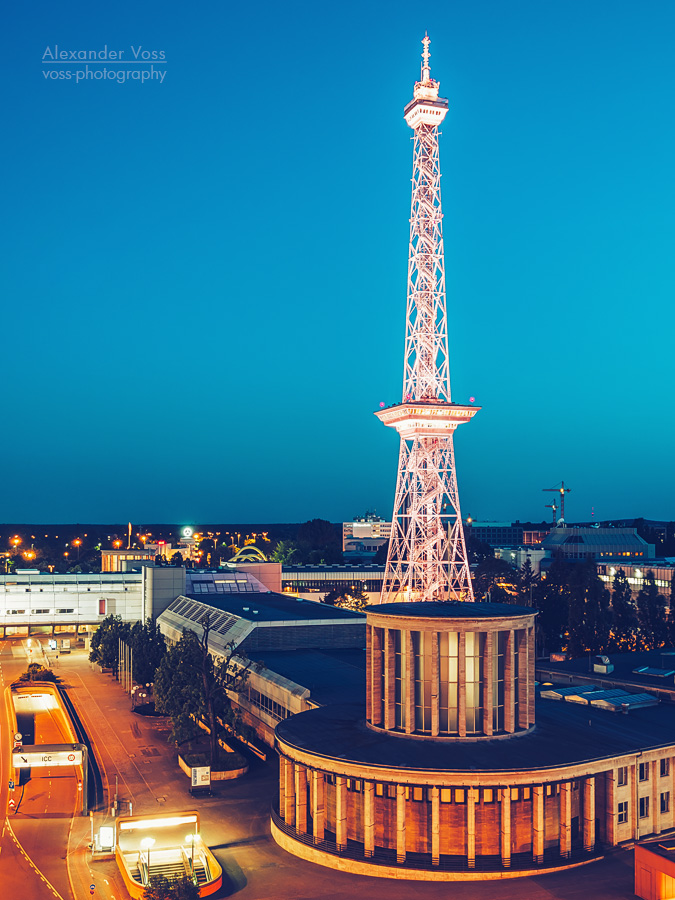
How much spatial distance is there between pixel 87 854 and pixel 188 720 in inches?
905

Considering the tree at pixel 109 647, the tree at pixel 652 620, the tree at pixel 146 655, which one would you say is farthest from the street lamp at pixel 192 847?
the tree at pixel 652 620

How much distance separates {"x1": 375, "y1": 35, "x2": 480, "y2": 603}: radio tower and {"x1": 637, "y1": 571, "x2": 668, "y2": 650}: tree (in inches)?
1204

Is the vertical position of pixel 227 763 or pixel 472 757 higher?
pixel 472 757

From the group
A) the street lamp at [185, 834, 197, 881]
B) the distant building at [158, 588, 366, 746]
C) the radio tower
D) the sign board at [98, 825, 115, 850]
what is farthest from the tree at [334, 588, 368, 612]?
the street lamp at [185, 834, 197, 881]

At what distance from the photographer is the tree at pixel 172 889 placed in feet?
156

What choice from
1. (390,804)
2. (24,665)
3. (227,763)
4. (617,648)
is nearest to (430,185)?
(617,648)

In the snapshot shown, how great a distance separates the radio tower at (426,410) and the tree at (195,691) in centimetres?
7670

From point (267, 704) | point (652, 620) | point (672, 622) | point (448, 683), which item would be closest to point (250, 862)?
point (448, 683)

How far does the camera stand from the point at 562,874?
52969 mm

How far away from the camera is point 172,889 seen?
47844mm

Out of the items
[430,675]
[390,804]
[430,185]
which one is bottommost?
[390,804]

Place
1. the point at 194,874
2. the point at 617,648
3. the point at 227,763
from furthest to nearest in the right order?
1. the point at 617,648
2. the point at 227,763
3. the point at 194,874

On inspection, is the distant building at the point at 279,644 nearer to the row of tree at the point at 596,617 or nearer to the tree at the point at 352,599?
the tree at the point at 352,599

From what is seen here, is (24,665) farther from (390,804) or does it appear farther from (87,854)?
(390,804)
